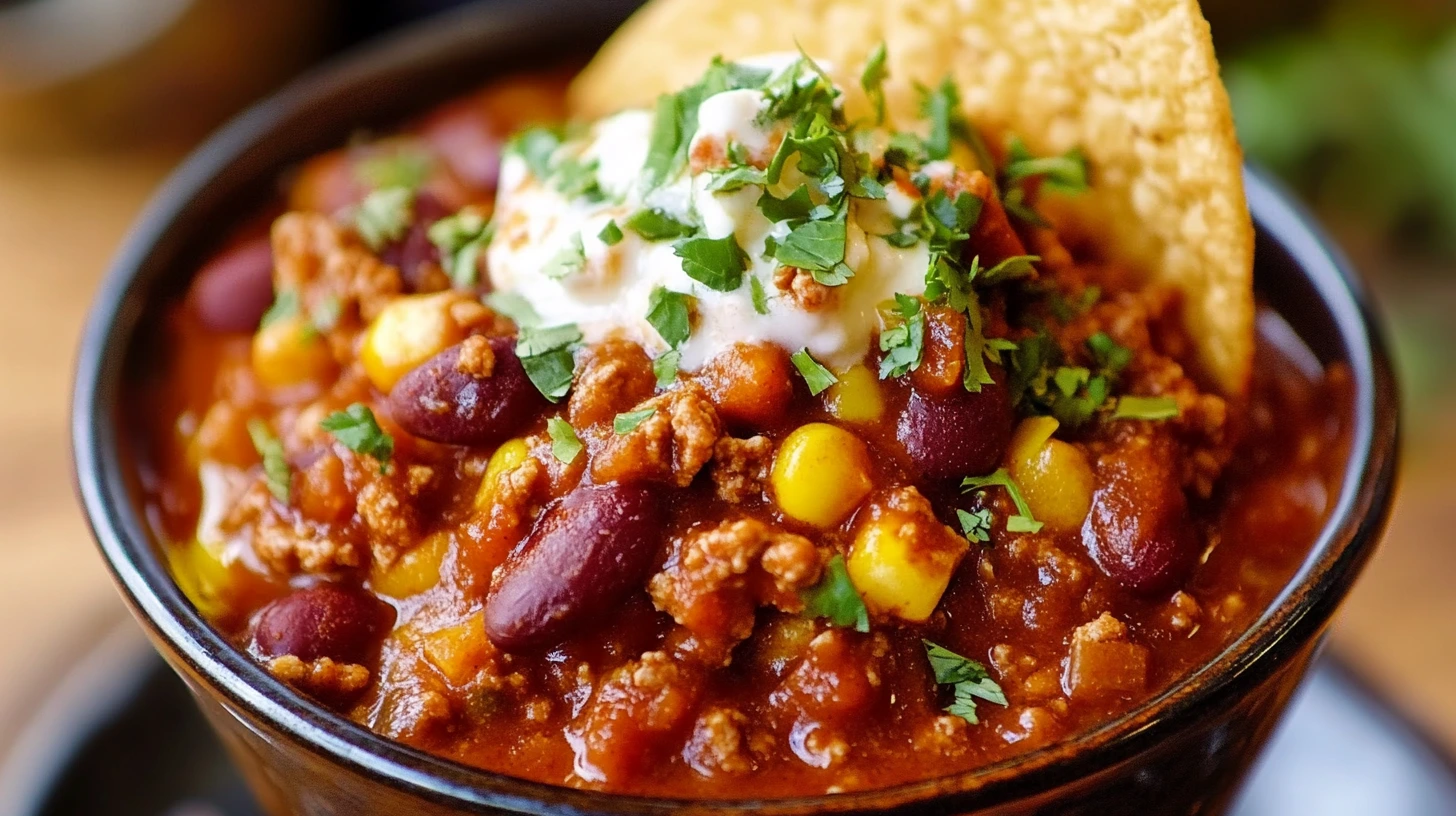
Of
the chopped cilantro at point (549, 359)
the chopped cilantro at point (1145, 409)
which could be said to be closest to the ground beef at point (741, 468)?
the chopped cilantro at point (549, 359)

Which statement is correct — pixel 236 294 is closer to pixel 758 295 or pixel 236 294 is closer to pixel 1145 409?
pixel 758 295

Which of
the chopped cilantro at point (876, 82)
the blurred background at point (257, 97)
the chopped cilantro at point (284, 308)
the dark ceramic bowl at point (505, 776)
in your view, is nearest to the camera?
the dark ceramic bowl at point (505, 776)

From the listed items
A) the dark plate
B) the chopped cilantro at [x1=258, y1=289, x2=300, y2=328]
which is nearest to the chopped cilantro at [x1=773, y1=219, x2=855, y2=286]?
the chopped cilantro at [x1=258, y1=289, x2=300, y2=328]

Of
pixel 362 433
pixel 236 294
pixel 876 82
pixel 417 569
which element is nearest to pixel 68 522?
pixel 236 294

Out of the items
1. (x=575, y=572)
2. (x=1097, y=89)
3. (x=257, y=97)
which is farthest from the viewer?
(x=257, y=97)

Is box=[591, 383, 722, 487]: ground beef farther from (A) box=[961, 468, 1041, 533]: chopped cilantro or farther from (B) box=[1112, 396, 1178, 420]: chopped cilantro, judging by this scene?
(B) box=[1112, 396, 1178, 420]: chopped cilantro

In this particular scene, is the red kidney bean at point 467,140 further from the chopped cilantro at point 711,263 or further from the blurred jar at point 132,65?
the blurred jar at point 132,65
